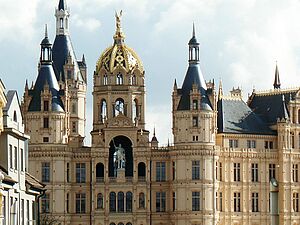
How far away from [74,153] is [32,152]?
15.9ft

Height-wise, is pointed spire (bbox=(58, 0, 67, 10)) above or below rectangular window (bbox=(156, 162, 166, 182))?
above

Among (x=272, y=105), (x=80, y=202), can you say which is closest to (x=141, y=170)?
(x=80, y=202)

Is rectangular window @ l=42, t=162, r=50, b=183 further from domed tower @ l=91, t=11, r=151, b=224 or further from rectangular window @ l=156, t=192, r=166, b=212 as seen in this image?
rectangular window @ l=156, t=192, r=166, b=212

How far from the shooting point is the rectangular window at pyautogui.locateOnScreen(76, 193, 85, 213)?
127 metres

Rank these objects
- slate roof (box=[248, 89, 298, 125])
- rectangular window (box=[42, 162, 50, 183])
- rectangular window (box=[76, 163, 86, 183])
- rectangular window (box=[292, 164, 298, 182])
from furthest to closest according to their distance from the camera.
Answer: slate roof (box=[248, 89, 298, 125]), rectangular window (box=[292, 164, 298, 182]), rectangular window (box=[76, 163, 86, 183]), rectangular window (box=[42, 162, 50, 183])

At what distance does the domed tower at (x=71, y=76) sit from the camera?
438 feet

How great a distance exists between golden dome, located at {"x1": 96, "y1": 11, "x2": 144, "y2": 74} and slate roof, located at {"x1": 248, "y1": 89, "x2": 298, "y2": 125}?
45.0 ft

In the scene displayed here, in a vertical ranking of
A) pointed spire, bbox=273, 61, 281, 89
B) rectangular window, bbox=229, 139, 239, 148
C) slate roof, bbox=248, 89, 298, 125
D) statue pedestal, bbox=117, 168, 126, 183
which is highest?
pointed spire, bbox=273, 61, 281, 89

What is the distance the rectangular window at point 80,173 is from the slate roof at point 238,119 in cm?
1386

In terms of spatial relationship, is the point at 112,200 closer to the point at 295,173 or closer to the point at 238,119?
the point at 238,119

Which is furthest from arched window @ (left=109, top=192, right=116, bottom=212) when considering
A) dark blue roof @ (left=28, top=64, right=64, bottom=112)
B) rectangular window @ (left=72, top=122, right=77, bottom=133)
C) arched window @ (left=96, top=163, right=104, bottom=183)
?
dark blue roof @ (left=28, top=64, right=64, bottom=112)

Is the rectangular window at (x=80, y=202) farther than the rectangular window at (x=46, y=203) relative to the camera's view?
Yes

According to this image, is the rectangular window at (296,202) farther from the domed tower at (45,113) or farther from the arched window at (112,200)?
the domed tower at (45,113)

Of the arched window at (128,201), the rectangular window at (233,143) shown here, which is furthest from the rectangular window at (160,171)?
the rectangular window at (233,143)
